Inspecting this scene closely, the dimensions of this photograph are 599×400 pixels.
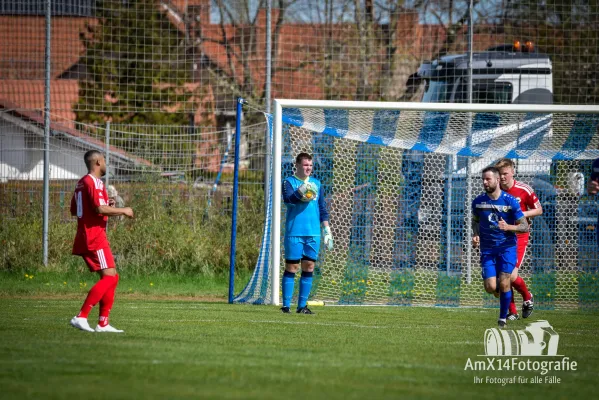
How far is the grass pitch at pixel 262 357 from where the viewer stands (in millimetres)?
5691

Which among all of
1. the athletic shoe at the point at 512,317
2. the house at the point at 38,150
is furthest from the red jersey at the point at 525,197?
the house at the point at 38,150

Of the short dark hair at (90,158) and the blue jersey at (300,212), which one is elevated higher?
the short dark hair at (90,158)

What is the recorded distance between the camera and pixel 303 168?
11008mm

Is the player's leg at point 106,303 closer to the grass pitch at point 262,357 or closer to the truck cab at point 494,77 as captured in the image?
the grass pitch at point 262,357

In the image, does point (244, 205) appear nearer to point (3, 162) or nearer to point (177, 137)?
point (177, 137)

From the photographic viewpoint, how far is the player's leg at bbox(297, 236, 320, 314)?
11.1 metres

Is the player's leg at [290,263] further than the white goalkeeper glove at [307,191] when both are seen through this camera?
Yes

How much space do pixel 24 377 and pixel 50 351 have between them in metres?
1.08

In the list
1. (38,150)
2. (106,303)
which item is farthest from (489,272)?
(38,150)

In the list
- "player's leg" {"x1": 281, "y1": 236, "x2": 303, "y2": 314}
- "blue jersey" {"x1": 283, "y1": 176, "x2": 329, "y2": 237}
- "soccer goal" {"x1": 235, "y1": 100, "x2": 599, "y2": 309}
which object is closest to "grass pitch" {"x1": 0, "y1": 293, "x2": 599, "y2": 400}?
"player's leg" {"x1": 281, "y1": 236, "x2": 303, "y2": 314}

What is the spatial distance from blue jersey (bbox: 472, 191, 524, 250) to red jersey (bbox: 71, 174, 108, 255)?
434 cm

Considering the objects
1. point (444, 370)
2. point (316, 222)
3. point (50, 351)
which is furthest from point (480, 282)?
point (50, 351)

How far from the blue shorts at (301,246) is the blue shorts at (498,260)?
7.45 ft

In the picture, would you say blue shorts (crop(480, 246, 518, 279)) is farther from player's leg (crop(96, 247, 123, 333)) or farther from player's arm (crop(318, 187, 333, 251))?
player's leg (crop(96, 247, 123, 333))
